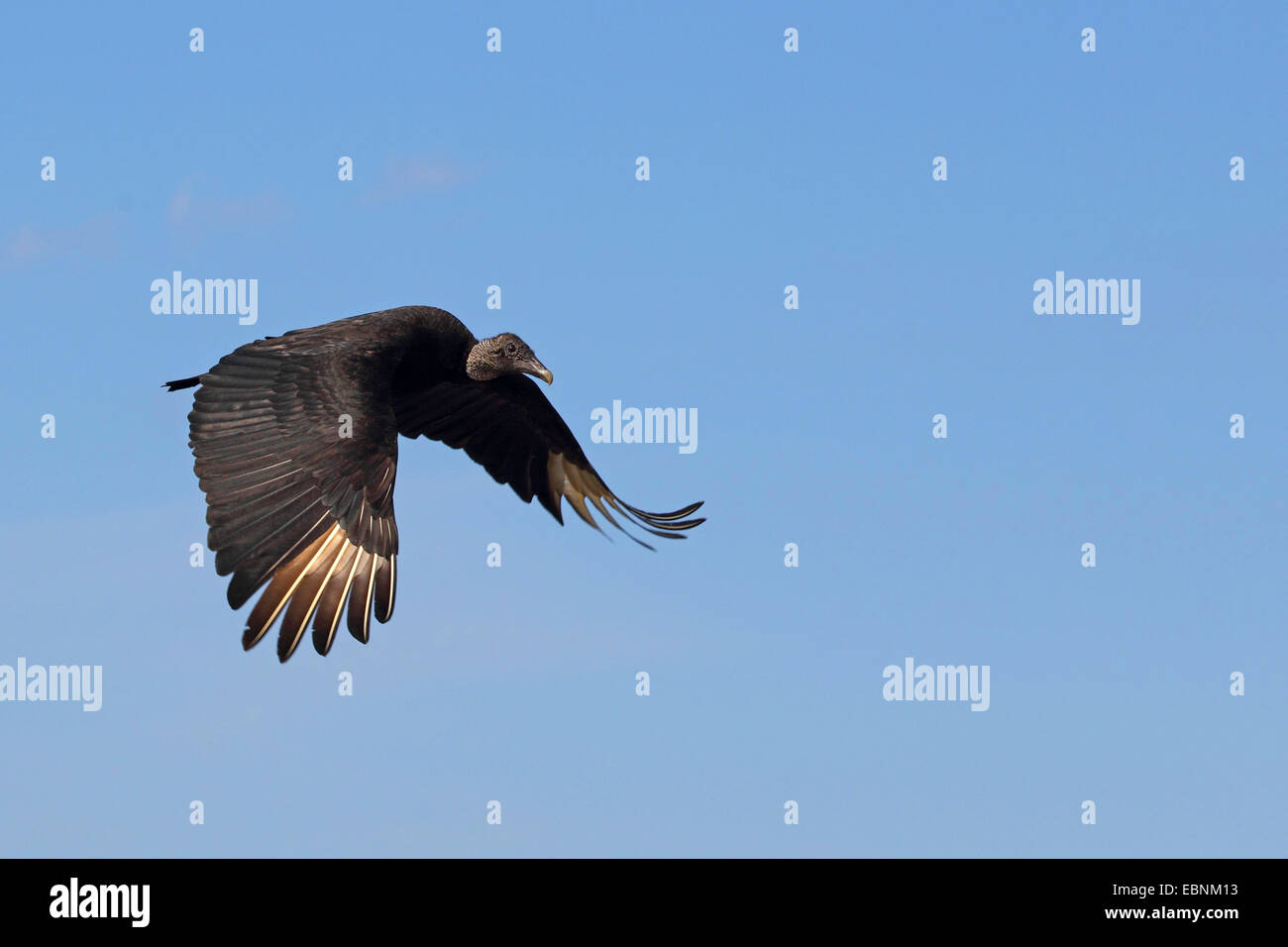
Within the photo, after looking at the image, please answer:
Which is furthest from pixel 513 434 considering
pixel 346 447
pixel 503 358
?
pixel 346 447

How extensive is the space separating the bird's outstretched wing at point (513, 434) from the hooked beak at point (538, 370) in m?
0.48

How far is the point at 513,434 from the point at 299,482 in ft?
12.0

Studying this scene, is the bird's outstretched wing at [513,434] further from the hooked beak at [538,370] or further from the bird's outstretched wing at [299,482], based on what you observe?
the bird's outstretched wing at [299,482]

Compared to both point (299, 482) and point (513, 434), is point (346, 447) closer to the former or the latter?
point (299, 482)

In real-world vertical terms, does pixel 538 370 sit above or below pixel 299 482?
above

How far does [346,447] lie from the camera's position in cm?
1058

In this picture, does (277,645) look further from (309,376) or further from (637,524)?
(637,524)

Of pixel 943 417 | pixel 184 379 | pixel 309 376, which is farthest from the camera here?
pixel 943 417

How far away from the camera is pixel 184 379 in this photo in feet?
39.2

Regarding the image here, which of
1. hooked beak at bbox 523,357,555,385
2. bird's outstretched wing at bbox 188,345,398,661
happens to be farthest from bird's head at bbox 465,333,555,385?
bird's outstretched wing at bbox 188,345,398,661

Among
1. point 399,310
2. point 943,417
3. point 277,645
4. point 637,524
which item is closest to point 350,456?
point 277,645

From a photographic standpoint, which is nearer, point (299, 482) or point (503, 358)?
point (299, 482)
